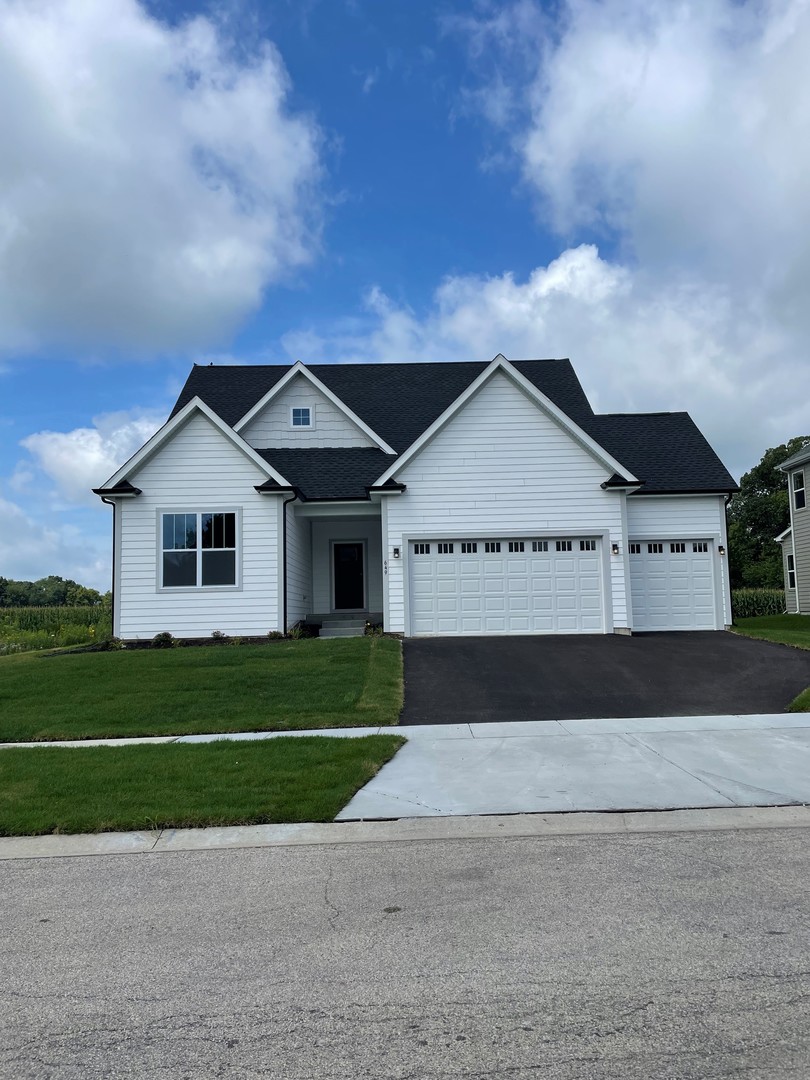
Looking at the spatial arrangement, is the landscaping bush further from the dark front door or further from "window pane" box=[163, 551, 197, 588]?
"window pane" box=[163, 551, 197, 588]

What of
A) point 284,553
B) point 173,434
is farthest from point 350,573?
point 173,434

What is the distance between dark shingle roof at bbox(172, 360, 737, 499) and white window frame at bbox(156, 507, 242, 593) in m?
2.02

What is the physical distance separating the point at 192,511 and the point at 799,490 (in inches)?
993

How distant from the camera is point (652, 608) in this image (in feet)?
68.5

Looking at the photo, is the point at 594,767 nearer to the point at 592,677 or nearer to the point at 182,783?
the point at 182,783

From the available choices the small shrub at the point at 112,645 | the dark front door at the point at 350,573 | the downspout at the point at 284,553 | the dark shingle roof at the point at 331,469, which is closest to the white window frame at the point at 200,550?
the downspout at the point at 284,553

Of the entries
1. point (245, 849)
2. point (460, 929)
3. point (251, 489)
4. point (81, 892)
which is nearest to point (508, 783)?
point (245, 849)

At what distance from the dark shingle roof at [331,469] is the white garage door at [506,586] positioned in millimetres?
2684

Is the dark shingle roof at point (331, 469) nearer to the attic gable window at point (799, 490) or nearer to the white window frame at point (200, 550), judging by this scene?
the white window frame at point (200, 550)

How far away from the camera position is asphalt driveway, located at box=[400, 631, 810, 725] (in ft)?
38.8

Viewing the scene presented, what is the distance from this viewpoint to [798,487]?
32938 mm

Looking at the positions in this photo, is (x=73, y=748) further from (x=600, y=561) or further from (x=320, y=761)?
(x=600, y=561)

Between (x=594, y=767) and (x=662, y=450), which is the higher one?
(x=662, y=450)

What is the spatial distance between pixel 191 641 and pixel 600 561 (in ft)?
33.0
